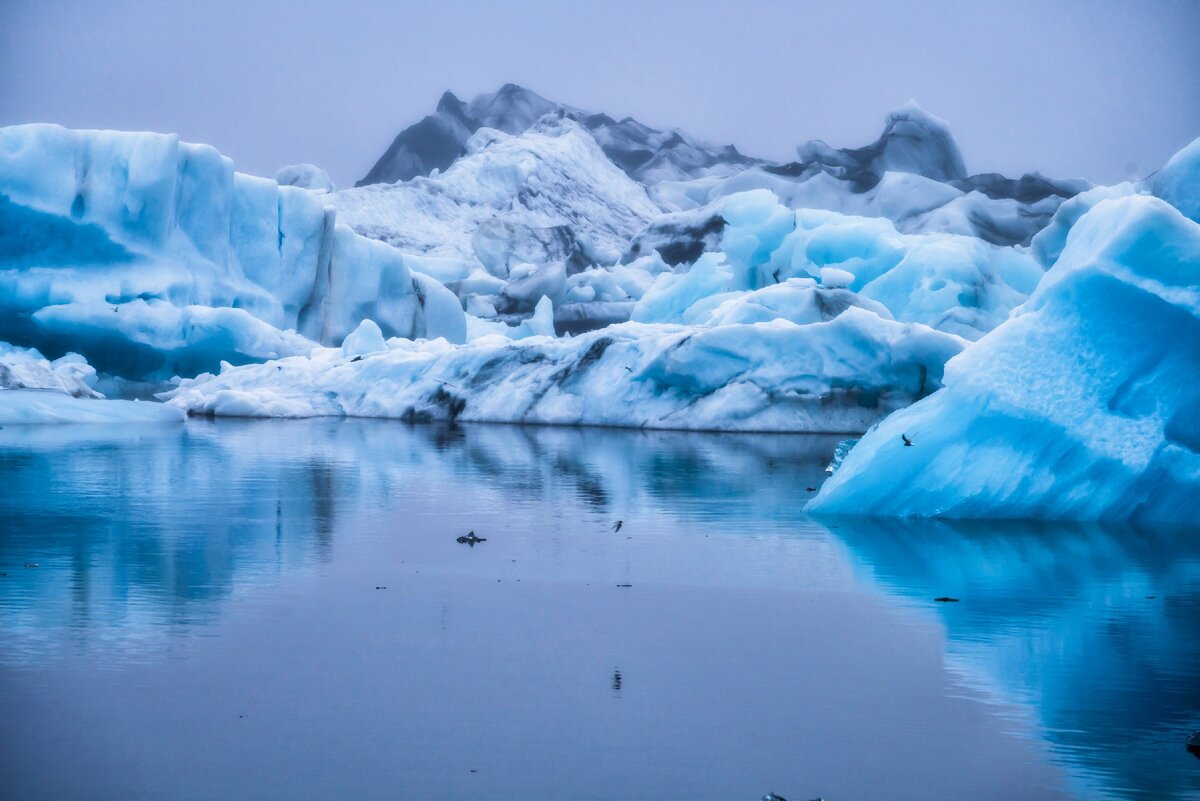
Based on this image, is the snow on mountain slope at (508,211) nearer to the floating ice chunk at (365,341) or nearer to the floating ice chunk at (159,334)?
the floating ice chunk at (365,341)

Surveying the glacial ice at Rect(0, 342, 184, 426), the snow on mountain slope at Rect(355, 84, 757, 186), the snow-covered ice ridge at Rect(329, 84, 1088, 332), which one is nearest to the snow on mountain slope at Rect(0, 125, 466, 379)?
the glacial ice at Rect(0, 342, 184, 426)

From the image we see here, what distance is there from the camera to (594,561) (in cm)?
604

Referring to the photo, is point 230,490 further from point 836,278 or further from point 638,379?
point 836,278

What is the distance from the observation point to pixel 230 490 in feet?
28.6

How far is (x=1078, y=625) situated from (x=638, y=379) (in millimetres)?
11583

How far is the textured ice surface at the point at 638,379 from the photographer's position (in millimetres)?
14945

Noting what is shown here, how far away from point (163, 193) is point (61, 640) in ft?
56.7

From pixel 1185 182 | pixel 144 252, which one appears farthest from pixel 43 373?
pixel 1185 182

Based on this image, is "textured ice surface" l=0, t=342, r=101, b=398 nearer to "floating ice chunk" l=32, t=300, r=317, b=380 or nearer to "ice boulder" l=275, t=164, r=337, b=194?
"floating ice chunk" l=32, t=300, r=317, b=380

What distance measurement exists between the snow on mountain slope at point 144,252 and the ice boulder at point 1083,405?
47.5 ft

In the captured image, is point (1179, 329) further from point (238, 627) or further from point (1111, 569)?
point (238, 627)

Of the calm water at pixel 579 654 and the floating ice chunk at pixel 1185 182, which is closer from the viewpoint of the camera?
the calm water at pixel 579 654

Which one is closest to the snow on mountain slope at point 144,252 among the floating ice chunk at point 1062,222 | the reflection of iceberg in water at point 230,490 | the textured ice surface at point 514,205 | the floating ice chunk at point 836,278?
the reflection of iceberg in water at point 230,490

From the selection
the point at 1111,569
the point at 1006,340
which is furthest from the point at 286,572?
the point at 1006,340
